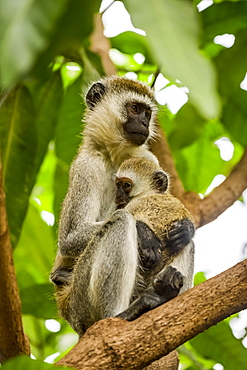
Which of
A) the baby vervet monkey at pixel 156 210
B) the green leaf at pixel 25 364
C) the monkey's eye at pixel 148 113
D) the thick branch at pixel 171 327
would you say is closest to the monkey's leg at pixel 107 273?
the baby vervet monkey at pixel 156 210

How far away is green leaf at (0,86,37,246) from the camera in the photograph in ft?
13.1

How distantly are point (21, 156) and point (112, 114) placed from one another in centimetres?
113

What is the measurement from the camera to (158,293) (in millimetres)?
3350

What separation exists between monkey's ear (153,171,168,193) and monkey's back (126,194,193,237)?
165mm

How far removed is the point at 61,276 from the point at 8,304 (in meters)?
1.20

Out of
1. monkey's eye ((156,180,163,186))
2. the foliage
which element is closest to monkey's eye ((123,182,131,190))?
monkey's eye ((156,180,163,186))

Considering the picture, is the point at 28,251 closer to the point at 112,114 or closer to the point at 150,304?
the point at 112,114

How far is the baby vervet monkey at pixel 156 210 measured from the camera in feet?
12.5

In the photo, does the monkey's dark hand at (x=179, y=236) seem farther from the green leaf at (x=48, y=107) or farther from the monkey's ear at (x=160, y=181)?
the green leaf at (x=48, y=107)

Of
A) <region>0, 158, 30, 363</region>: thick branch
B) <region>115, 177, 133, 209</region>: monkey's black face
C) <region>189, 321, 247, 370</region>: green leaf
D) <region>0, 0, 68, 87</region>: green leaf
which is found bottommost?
<region>0, 0, 68, 87</region>: green leaf

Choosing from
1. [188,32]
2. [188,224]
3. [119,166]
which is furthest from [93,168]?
[188,32]

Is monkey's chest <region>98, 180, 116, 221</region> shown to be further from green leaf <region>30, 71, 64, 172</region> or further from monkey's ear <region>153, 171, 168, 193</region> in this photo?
green leaf <region>30, 71, 64, 172</region>

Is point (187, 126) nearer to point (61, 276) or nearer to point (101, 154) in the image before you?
point (101, 154)

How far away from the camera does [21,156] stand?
159 inches
